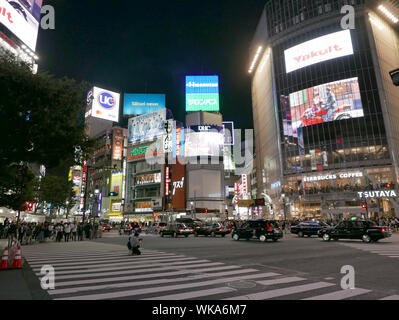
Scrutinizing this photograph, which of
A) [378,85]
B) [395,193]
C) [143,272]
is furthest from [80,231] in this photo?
[378,85]

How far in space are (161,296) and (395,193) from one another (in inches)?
2312

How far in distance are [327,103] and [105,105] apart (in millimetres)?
73528

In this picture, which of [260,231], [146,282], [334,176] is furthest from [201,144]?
[146,282]

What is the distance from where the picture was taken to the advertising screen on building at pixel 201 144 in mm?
71250

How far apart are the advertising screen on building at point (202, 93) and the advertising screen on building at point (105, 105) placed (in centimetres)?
3483

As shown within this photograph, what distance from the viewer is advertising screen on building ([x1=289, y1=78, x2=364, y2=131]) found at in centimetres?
6166

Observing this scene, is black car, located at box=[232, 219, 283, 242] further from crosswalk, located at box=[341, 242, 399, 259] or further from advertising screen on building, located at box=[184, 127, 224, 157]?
advertising screen on building, located at box=[184, 127, 224, 157]

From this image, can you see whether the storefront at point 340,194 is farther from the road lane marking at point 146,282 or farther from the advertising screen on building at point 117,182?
the road lane marking at point 146,282

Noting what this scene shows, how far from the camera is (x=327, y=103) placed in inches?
2522

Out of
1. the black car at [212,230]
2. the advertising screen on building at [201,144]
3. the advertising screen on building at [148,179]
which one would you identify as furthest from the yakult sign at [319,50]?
the black car at [212,230]

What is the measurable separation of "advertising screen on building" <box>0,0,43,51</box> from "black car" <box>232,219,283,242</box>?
50203 millimetres

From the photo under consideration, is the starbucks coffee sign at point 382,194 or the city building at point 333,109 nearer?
the starbucks coffee sign at point 382,194

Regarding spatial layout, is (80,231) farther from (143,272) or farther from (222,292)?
(222,292)

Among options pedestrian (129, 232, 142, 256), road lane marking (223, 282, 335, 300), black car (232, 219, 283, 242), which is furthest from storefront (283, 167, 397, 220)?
road lane marking (223, 282, 335, 300)
